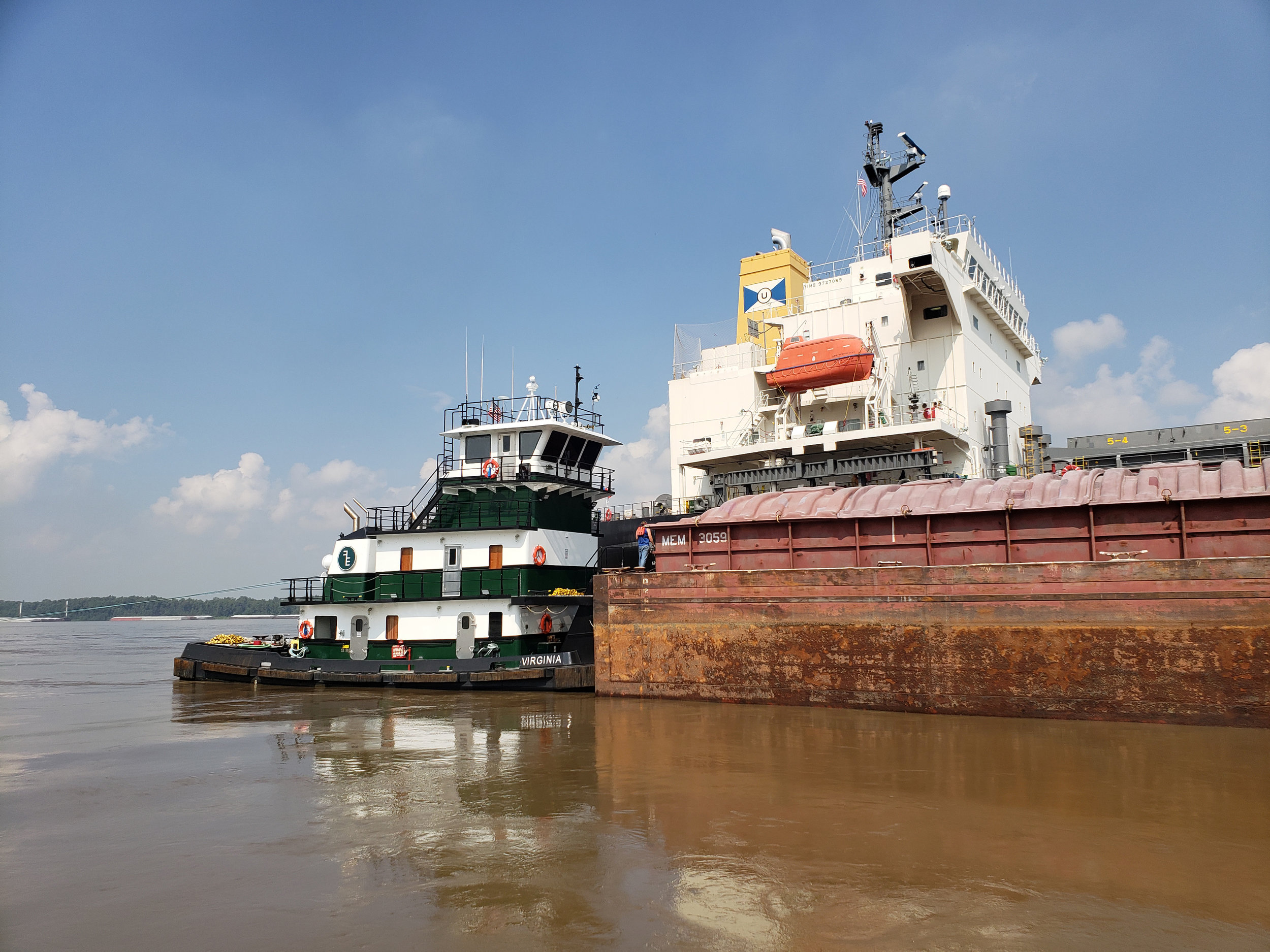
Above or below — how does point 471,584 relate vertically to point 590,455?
below

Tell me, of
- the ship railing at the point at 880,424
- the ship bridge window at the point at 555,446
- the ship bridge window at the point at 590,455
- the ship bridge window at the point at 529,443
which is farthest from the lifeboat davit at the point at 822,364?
the ship bridge window at the point at 529,443

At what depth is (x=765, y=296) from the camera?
29.8 metres

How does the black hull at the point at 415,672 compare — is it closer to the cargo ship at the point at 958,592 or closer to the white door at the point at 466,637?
the white door at the point at 466,637

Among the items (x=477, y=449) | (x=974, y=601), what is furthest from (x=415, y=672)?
(x=974, y=601)

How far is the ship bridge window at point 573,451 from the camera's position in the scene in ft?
70.7

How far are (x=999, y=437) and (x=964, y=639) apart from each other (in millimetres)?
10560

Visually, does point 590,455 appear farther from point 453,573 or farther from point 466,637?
point 466,637

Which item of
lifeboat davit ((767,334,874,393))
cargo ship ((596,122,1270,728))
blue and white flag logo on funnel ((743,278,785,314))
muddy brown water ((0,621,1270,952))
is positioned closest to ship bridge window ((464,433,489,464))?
cargo ship ((596,122,1270,728))

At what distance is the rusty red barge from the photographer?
11.4 metres

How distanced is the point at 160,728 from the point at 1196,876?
1599 centimetres

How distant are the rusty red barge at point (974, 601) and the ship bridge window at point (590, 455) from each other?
6.69 meters

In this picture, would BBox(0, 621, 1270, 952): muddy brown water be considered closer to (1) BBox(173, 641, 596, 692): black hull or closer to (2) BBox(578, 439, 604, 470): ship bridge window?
(1) BBox(173, 641, 596, 692): black hull

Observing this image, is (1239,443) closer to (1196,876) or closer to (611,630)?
(611,630)

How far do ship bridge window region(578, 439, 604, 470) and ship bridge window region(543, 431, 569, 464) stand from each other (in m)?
0.97
